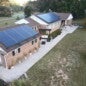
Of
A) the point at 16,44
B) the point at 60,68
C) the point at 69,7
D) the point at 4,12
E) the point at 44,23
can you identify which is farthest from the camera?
the point at 4,12

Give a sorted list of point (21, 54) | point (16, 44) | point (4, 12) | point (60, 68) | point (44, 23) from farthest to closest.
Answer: point (4, 12)
point (44, 23)
point (21, 54)
point (16, 44)
point (60, 68)

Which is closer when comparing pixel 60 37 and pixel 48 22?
pixel 60 37

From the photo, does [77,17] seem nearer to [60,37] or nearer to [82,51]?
[60,37]

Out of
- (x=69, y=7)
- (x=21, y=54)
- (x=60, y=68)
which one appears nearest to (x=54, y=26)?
(x=69, y=7)

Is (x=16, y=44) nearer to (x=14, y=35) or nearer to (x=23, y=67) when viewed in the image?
(x=14, y=35)

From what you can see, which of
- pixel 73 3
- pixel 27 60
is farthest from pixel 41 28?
pixel 73 3
